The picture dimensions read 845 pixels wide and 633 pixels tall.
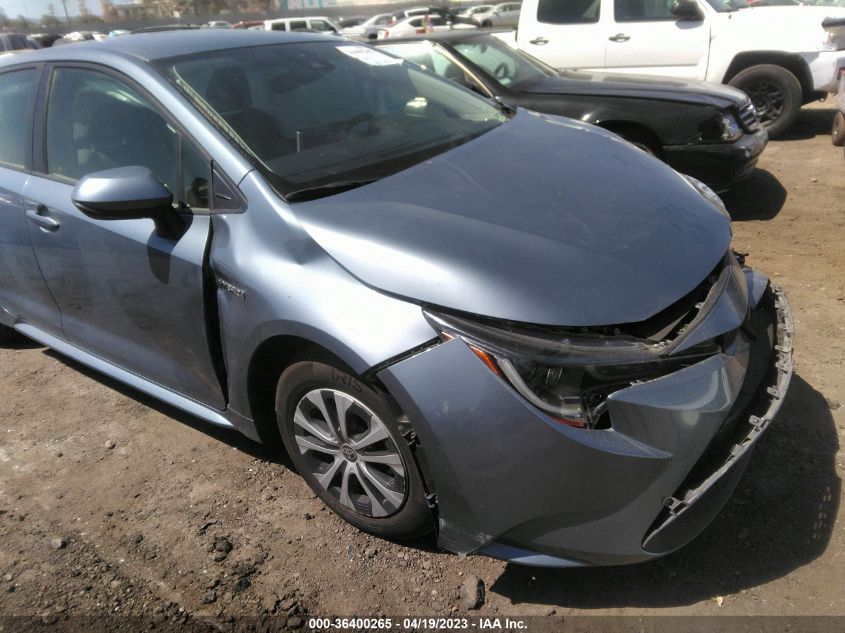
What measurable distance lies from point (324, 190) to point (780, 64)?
683cm

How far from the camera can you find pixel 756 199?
5715mm

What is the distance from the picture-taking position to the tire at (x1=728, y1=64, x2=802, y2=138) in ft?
24.1

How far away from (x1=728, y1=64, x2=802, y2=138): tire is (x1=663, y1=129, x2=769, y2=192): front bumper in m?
2.66

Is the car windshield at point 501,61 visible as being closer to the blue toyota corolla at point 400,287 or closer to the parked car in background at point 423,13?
the blue toyota corolla at point 400,287

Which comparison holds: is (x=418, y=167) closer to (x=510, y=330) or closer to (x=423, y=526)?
(x=510, y=330)

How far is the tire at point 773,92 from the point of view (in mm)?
7344

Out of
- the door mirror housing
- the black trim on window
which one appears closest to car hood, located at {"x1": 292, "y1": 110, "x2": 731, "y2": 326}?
the door mirror housing

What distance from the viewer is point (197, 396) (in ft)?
9.34

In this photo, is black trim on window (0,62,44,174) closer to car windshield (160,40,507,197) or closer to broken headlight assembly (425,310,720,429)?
car windshield (160,40,507,197)

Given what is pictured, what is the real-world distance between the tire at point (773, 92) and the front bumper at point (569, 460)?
6.51 metres

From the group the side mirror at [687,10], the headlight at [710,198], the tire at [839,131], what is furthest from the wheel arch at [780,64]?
the headlight at [710,198]

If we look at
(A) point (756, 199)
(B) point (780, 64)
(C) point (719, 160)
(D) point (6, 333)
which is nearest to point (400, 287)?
(D) point (6, 333)

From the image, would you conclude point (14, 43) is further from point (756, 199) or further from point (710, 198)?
point (710, 198)

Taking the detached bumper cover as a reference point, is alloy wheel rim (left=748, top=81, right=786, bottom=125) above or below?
below
